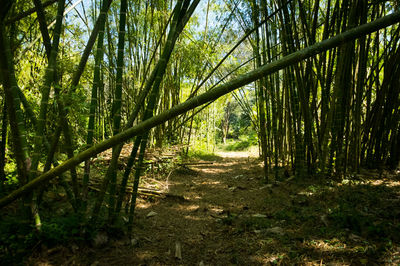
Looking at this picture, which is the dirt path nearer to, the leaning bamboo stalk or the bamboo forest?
the bamboo forest

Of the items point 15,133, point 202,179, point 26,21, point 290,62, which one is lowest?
point 202,179

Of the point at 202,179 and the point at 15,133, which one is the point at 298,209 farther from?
the point at 15,133

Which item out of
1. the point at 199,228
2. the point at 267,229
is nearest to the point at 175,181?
the point at 199,228

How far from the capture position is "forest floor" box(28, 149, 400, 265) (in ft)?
3.69

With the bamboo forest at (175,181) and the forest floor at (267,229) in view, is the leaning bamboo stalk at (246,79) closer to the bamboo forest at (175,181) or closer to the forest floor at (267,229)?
the bamboo forest at (175,181)

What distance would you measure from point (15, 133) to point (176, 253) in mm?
1074

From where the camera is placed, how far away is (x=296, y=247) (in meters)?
1.24

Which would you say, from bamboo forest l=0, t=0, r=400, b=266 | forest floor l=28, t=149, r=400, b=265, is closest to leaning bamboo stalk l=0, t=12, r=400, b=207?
bamboo forest l=0, t=0, r=400, b=266

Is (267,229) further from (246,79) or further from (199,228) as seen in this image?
(246,79)

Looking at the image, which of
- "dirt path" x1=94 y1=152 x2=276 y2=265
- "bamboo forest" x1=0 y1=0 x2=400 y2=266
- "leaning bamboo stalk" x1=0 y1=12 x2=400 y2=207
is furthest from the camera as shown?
"dirt path" x1=94 y1=152 x2=276 y2=265

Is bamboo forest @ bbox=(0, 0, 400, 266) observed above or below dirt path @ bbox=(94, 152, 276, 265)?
above

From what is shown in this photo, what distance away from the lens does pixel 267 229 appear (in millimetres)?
A: 1503

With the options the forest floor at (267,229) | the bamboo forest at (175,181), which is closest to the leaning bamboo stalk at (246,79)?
the bamboo forest at (175,181)

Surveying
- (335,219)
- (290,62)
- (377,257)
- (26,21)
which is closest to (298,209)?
(335,219)
